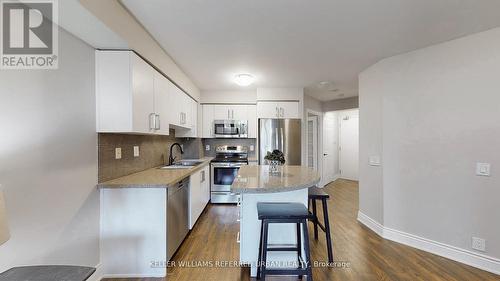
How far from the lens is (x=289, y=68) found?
11.3ft

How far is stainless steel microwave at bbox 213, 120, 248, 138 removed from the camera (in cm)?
481

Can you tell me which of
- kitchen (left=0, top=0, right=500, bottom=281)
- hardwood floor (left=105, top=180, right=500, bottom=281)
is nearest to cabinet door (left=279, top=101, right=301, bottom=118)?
kitchen (left=0, top=0, right=500, bottom=281)

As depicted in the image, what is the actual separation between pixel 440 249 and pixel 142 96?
12.0ft

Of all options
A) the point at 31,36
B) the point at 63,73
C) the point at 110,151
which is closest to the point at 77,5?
the point at 31,36

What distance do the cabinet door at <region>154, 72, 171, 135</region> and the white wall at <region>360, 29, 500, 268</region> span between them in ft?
9.49

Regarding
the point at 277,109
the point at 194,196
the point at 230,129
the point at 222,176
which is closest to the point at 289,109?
the point at 277,109

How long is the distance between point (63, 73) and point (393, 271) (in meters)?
3.41

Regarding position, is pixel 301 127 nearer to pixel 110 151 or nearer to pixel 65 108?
pixel 110 151

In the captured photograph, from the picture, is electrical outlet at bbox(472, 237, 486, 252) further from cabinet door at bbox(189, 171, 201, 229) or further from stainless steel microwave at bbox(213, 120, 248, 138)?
stainless steel microwave at bbox(213, 120, 248, 138)

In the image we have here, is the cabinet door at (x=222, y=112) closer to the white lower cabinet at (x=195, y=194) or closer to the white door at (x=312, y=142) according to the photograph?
the white lower cabinet at (x=195, y=194)

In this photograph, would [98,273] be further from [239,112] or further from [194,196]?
[239,112]

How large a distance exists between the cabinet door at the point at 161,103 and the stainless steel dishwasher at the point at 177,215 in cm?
71

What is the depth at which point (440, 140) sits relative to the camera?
2.61 m

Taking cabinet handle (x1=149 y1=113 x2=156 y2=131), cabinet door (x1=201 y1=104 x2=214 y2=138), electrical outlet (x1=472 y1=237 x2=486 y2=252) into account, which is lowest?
electrical outlet (x1=472 y1=237 x2=486 y2=252)
